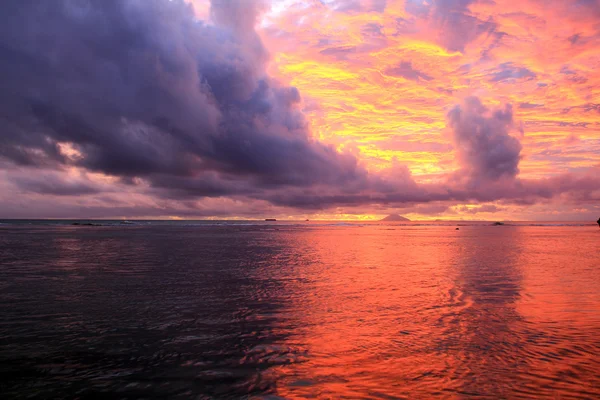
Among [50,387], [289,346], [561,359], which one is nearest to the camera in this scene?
[50,387]

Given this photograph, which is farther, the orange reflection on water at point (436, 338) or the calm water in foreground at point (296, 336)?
the orange reflection on water at point (436, 338)

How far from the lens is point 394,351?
9195 millimetres

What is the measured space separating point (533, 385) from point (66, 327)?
11.6m

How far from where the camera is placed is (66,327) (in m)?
10.8

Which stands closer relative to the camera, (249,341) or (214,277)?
(249,341)

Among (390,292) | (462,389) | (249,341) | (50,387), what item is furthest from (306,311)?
(50,387)

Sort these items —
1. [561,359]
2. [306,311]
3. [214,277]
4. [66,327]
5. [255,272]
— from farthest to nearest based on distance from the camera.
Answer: [255,272] < [214,277] < [306,311] < [66,327] < [561,359]

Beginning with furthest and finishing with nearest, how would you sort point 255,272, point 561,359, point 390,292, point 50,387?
point 255,272 < point 390,292 < point 561,359 < point 50,387

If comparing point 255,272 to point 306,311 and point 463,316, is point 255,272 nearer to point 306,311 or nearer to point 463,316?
point 306,311

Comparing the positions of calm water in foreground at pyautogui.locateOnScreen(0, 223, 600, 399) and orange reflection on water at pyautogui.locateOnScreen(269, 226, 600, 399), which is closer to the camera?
calm water in foreground at pyautogui.locateOnScreen(0, 223, 600, 399)

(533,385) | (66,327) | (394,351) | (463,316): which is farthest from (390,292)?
(66,327)

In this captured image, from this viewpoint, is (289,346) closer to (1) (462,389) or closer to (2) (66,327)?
(1) (462,389)

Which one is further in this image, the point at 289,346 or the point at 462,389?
the point at 289,346

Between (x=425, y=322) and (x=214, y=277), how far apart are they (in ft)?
39.3
